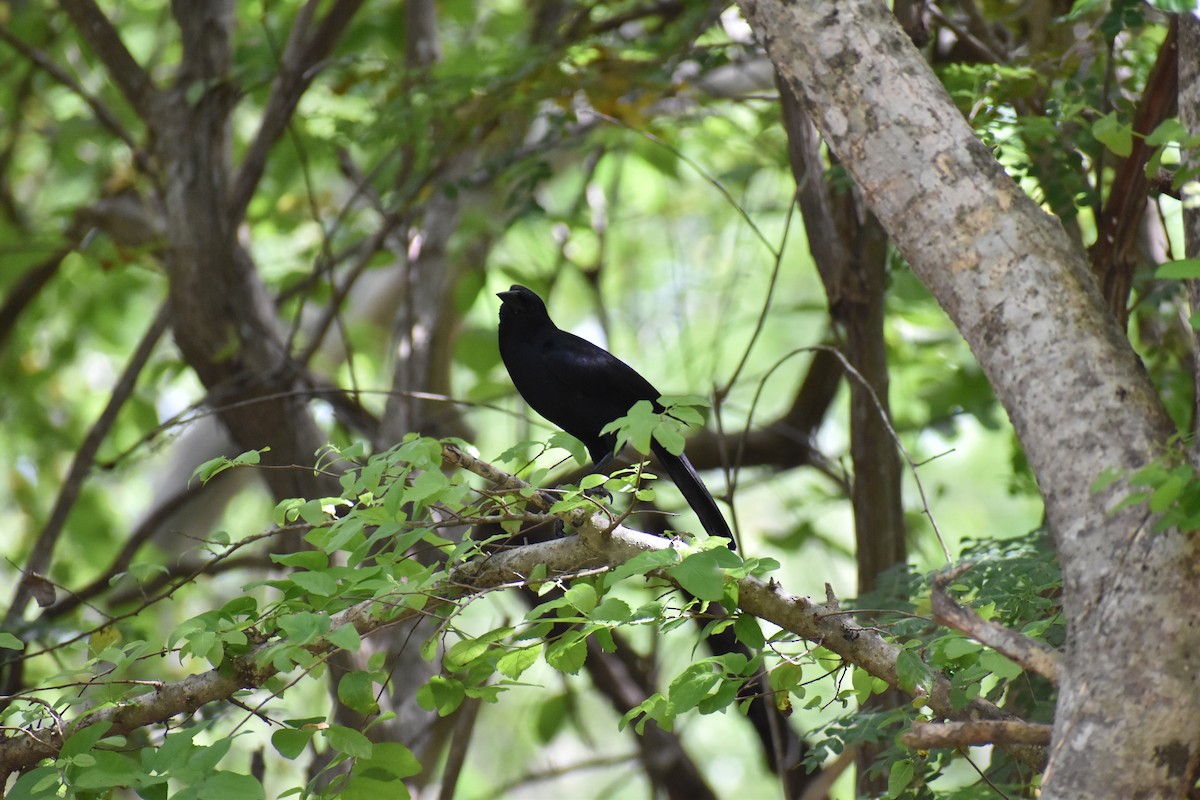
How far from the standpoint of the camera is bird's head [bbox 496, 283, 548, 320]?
348cm

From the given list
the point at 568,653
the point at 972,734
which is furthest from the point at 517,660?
the point at 972,734

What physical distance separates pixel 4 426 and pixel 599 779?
23.4 feet

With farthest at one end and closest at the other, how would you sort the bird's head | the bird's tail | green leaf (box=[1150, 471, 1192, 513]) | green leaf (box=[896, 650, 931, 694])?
the bird's head < the bird's tail < green leaf (box=[896, 650, 931, 694]) < green leaf (box=[1150, 471, 1192, 513])

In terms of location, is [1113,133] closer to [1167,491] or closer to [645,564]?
Answer: [1167,491]

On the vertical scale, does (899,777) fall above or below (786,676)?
below

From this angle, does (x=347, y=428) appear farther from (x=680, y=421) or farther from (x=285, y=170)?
(x=680, y=421)

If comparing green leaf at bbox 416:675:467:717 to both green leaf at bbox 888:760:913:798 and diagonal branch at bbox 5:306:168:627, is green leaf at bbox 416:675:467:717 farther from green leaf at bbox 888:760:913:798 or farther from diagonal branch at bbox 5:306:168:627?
diagonal branch at bbox 5:306:168:627

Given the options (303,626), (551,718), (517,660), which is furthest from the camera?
(551,718)

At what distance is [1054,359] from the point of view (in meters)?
1.69

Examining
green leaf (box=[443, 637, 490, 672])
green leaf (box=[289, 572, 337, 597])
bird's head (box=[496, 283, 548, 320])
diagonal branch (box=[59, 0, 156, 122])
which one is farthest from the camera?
diagonal branch (box=[59, 0, 156, 122])

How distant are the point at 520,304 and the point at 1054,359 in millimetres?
2008

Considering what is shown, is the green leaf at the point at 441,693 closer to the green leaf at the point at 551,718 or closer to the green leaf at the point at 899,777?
the green leaf at the point at 899,777

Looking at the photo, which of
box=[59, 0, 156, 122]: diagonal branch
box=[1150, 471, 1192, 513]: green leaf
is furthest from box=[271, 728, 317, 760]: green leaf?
box=[59, 0, 156, 122]: diagonal branch

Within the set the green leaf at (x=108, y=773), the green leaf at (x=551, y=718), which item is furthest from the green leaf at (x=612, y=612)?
the green leaf at (x=551, y=718)
